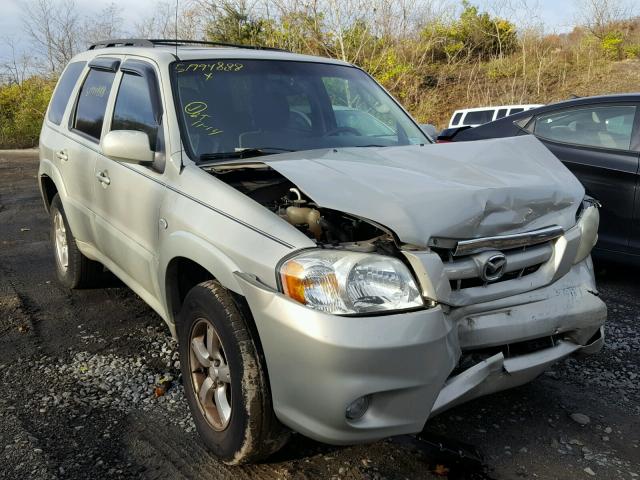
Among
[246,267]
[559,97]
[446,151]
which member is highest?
[446,151]

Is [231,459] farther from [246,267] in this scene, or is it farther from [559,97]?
[559,97]

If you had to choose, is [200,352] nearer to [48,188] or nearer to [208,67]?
[208,67]

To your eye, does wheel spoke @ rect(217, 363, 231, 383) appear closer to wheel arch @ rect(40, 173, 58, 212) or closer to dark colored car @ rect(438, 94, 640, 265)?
wheel arch @ rect(40, 173, 58, 212)

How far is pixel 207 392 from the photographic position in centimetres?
284

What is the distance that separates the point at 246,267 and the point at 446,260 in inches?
31.4

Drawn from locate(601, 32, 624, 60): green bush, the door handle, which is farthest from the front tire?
locate(601, 32, 624, 60): green bush

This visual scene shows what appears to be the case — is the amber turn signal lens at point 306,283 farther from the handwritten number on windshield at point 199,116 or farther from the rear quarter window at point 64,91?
the rear quarter window at point 64,91

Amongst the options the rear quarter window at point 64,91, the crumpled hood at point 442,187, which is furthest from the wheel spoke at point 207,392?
the rear quarter window at point 64,91

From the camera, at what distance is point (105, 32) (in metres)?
23.3

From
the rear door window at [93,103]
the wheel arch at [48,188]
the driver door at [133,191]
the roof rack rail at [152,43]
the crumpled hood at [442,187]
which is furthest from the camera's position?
the wheel arch at [48,188]

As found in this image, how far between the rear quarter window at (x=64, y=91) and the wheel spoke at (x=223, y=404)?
10.3 ft

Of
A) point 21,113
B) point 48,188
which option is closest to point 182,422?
point 48,188

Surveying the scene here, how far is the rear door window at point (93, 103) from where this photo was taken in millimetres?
4154

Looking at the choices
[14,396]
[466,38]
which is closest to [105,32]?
[466,38]
